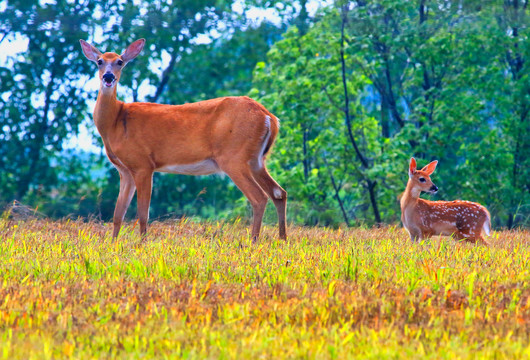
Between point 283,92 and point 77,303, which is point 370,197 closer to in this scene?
point 283,92

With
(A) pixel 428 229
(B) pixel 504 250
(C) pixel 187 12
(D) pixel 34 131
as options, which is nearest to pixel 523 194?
(A) pixel 428 229

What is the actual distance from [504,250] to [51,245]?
171 inches

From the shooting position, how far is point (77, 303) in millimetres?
4488

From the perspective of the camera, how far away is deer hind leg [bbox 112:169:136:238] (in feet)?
26.1

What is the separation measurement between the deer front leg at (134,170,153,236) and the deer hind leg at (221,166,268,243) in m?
0.85

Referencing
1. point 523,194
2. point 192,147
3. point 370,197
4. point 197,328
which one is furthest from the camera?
point 370,197

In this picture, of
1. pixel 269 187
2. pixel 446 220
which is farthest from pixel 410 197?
pixel 269 187

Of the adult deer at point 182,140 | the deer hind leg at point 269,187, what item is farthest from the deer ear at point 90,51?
the deer hind leg at point 269,187

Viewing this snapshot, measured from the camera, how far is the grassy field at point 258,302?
3.72 meters

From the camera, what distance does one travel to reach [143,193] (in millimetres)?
7855

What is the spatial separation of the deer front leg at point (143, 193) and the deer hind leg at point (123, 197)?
262 millimetres

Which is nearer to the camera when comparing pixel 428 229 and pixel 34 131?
pixel 428 229

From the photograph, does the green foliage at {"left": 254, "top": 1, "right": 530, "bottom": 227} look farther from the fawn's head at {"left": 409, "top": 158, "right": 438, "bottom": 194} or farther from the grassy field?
the grassy field

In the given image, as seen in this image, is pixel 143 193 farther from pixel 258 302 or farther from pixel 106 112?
pixel 258 302
